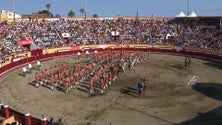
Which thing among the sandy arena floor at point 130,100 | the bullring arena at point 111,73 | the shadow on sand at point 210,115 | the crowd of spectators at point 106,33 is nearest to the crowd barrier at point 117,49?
the bullring arena at point 111,73

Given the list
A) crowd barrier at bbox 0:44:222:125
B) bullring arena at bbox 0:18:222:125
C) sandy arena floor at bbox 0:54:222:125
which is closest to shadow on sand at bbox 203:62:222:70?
bullring arena at bbox 0:18:222:125

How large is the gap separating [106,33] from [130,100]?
1252 inches

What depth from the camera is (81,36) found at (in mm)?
53188

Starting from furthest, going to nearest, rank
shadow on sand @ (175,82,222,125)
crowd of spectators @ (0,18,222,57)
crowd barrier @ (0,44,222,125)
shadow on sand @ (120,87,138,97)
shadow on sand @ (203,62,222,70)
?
crowd of spectators @ (0,18,222,57)
crowd barrier @ (0,44,222,125)
shadow on sand @ (203,62,222,70)
shadow on sand @ (120,87,138,97)
shadow on sand @ (175,82,222,125)

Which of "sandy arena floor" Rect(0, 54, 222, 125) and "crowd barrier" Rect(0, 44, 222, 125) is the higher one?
"crowd barrier" Rect(0, 44, 222, 125)

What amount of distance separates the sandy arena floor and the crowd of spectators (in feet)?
45.9

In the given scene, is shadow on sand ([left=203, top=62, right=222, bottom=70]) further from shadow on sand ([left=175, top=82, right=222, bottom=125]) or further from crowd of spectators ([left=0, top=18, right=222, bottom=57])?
shadow on sand ([left=175, top=82, right=222, bottom=125])

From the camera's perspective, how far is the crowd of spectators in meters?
47.8

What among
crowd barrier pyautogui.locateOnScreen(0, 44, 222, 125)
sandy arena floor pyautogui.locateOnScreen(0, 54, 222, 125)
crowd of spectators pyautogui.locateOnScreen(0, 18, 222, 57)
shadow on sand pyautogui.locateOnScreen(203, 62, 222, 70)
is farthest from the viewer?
crowd of spectators pyautogui.locateOnScreen(0, 18, 222, 57)

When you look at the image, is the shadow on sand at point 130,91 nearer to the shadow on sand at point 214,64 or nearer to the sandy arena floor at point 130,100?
the sandy arena floor at point 130,100

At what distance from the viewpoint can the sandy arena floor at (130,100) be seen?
2142 centimetres

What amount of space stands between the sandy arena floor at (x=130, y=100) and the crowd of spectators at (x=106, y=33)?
1398cm

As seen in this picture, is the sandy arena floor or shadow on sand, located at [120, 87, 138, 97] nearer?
the sandy arena floor

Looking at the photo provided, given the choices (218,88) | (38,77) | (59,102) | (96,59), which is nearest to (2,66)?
(38,77)
